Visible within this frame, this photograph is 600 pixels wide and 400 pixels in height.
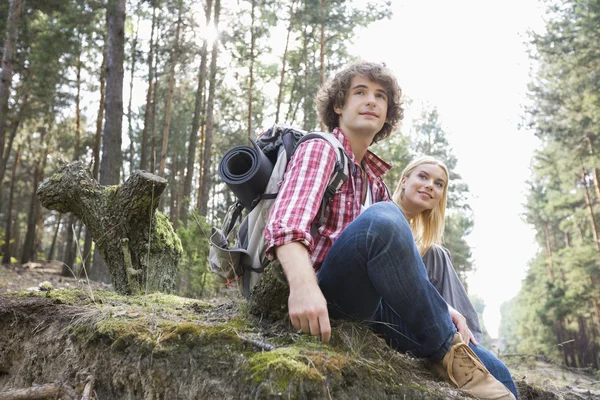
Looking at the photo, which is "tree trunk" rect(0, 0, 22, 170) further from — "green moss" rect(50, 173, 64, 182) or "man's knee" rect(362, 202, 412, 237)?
"man's knee" rect(362, 202, 412, 237)

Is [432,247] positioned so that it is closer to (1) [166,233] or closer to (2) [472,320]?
(2) [472,320]

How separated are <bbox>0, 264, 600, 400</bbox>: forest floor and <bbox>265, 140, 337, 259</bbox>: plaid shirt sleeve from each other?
0.41 m

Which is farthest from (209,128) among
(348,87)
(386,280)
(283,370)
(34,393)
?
(283,370)

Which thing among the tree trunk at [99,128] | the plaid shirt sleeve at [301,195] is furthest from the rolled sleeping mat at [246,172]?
the tree trunk at [99,128]

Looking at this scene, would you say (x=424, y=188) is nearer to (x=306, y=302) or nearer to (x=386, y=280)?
(x=386, y=280)

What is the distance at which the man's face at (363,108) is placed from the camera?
7.75ft

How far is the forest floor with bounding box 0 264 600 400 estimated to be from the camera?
5.05 ft

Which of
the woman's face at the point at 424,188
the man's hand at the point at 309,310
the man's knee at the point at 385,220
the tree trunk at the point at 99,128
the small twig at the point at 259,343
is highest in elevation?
the tree trunk at the point at 99,128

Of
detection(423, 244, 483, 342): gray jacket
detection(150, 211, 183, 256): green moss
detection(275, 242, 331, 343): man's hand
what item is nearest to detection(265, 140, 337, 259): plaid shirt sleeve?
detection(275, 242, 331, 343): man's hand

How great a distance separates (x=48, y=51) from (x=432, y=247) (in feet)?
44.3

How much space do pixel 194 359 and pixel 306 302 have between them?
1.74ft

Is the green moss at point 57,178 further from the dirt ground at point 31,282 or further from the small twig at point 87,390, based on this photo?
the small twig at point 87,390

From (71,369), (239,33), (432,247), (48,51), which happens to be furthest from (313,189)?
(239,33)

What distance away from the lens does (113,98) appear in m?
8.22
